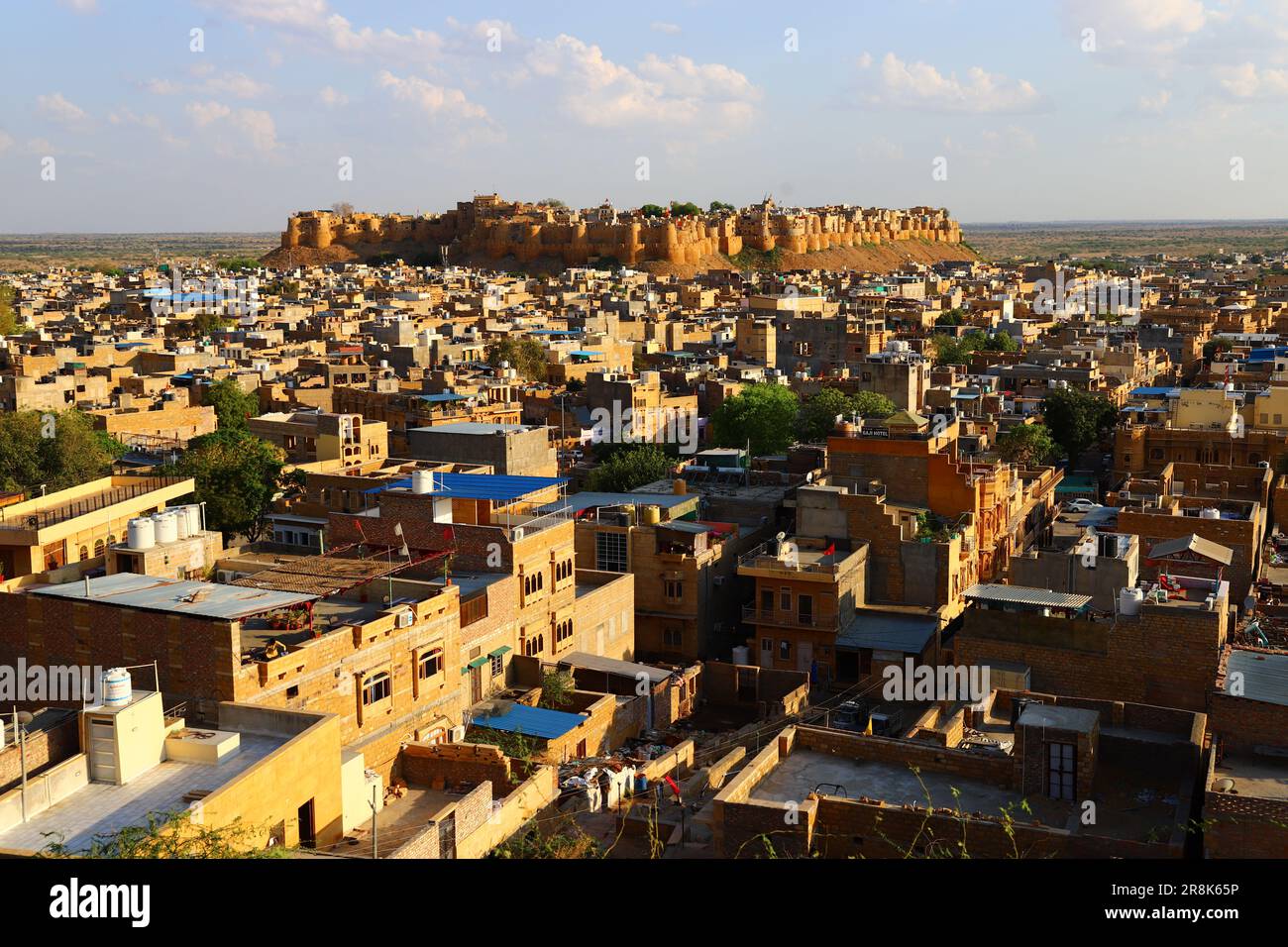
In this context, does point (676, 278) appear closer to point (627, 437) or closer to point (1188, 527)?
point (627, 437)

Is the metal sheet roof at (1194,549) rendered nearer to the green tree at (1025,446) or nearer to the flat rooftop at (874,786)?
the flat rooftop at (874,786)

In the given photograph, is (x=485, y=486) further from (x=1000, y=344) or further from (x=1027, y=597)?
(x=1000, y=344)

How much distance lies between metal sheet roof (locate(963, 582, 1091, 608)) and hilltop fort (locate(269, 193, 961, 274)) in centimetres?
11497

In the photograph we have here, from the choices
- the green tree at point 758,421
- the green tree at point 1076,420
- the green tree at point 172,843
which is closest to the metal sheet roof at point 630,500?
the green tree at point 758,421

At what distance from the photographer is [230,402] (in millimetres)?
43344

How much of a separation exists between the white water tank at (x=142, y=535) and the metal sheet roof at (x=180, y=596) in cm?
130

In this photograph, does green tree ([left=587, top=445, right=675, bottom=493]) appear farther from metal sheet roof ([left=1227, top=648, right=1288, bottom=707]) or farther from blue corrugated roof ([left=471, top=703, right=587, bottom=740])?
metal sheet roof ([left=1227, top=648, right=1288, bottom=707])

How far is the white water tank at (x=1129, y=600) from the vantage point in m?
18.7

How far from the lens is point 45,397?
41844mm

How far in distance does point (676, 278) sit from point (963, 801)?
11530 cm

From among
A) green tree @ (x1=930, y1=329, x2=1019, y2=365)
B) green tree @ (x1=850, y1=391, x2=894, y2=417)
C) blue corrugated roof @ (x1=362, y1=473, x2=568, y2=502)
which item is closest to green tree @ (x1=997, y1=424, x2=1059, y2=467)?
green tree @ (x1=850, y1=391, x2=894, y2=417)
